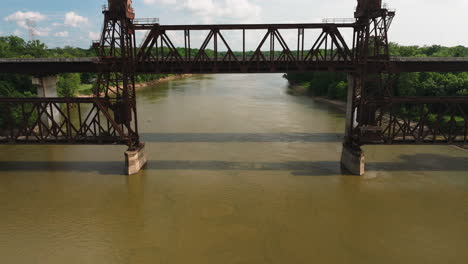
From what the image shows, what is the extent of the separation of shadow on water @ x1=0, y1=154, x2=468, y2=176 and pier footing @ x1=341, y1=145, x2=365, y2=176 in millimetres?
706

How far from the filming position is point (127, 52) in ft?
81.7

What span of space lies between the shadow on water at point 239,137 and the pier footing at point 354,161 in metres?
9.52

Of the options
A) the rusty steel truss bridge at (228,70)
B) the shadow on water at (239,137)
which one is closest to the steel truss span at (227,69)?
the rusty steel truss bridge at (228,70)

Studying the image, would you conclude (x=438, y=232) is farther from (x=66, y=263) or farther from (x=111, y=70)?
(x=111, y=70)

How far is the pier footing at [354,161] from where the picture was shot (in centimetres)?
2536

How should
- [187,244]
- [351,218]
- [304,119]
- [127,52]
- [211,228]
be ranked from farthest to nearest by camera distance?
1. [304,119]
2. [127,52]
3. [351,218]
4. [211,228]
5. [187,244]

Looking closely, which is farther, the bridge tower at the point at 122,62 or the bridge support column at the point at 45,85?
the bridge support column at the point at 45,85

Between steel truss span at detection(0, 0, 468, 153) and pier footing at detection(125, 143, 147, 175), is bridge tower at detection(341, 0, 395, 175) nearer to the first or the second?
steel truss span at detection(0, 0, 468, 153)

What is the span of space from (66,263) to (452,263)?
1906cm

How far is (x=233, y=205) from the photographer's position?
2103 cm

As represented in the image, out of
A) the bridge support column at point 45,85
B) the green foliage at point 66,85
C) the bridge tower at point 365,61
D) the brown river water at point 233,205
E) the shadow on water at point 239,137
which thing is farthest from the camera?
the green foliage at point 66,85

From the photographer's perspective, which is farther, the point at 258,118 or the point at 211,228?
the point at 258,118

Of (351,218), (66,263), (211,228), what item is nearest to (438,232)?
(351,218)

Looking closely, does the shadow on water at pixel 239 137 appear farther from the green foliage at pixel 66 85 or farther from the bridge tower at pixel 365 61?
the green foliage at pixel 66 85
